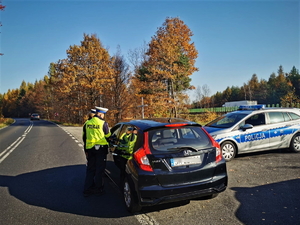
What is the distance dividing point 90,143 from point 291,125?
6.98 metres

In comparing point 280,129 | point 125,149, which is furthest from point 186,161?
point 280,129

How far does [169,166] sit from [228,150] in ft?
14.3

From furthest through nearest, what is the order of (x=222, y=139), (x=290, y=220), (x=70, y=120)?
(x=70, y=120) → (x=222, y=139) → (x=290, y=220)

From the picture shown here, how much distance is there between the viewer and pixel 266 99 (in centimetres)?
7575

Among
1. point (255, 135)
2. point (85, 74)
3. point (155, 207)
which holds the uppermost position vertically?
point (85, 74)

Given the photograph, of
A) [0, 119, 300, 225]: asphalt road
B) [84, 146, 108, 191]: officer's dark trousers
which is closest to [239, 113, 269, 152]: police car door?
[0, 119, 300, 225]: asphalt road

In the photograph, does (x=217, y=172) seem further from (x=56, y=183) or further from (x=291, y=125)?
(x=291, y=125)

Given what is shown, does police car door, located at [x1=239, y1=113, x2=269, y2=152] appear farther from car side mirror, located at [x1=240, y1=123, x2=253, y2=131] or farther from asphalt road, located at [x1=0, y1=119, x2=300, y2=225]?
asphalt road, located at [x1=0, y1=119, x2=300, y2=225]

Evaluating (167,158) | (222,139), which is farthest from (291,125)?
(167,158)

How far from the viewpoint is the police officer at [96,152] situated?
4837 mm

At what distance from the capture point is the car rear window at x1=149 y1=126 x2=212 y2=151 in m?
3.85

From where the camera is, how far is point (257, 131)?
7.81m

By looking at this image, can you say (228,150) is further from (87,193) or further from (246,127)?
(87,193)

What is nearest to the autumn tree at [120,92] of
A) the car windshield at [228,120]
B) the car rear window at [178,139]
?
the car windshield at [228,120]
